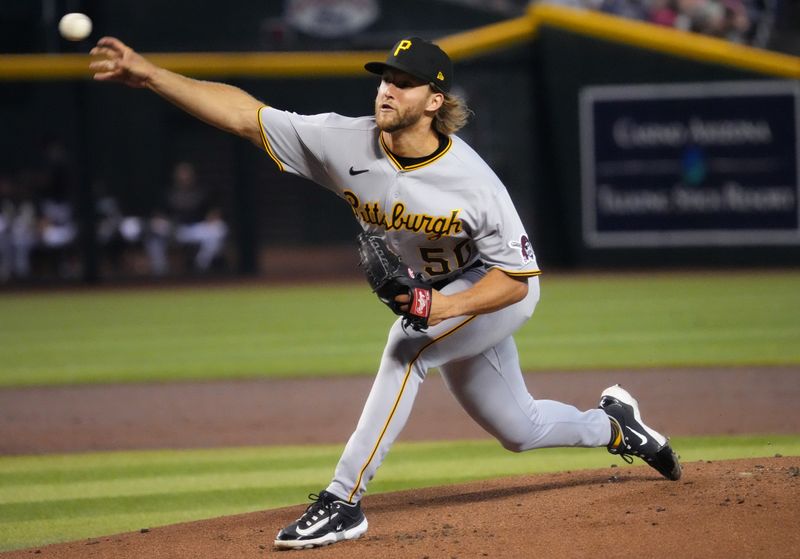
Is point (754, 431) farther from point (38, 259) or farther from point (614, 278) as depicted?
point (38, 259)

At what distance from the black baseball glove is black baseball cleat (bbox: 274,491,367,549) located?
26.8 inches

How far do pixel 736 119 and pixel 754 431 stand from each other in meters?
9.60

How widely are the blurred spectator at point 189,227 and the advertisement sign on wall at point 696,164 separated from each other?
5028 millimetres

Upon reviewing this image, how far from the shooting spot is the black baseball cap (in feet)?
13.7

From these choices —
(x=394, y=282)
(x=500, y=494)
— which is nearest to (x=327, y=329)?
(x=500, y=494)

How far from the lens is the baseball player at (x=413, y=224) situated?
165 inches

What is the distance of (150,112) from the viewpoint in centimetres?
1772

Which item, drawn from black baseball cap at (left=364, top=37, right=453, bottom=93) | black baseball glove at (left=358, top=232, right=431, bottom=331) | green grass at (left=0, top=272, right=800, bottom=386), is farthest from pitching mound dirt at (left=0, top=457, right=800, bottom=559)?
green grass at (left=0, top=272, right=800, bottom=386)

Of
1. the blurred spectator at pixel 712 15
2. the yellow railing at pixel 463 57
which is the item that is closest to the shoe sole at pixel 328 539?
the yellow railing at pixel 463 57

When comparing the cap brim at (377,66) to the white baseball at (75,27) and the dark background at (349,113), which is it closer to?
the white baseball at (75,27)

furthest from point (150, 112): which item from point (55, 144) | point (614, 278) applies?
point (614, 278)

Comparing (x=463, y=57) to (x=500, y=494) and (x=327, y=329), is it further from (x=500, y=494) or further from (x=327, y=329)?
(x=500, y=494)

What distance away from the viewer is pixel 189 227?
16297mm

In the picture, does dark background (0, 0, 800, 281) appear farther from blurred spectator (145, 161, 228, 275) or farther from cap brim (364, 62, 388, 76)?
cap brim (364, 62, 388, 76)
